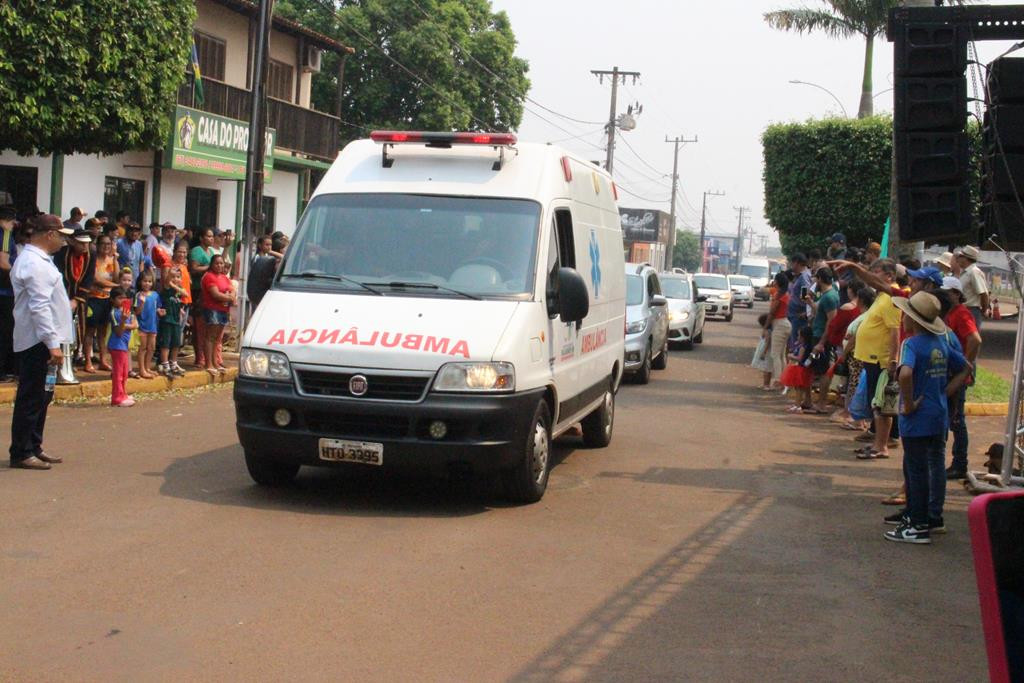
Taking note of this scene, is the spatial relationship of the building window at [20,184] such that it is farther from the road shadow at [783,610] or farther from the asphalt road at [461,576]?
the road shadow at [783,610]

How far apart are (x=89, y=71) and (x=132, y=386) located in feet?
16.3

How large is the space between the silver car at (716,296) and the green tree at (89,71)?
25032mm

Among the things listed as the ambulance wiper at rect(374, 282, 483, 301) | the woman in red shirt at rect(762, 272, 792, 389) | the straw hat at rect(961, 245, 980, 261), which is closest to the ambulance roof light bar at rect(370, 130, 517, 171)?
the ambulance wiper at rect(374, 282, 483, 301)

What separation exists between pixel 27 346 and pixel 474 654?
510 cm

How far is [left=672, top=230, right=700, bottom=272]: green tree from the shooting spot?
15775 cm

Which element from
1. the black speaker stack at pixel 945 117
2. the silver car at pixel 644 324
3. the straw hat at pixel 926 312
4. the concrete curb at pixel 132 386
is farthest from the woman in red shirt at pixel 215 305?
the straw hat at pixel 926 312

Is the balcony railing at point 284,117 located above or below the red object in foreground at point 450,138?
above

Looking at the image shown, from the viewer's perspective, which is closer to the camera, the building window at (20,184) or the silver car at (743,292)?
the building window at (20,184)

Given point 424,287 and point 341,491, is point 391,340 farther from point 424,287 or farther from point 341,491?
point 341,491

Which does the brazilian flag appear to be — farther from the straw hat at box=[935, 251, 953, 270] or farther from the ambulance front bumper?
the ambulance front bumper

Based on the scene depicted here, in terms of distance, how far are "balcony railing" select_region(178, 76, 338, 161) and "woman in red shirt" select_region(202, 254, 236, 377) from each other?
33.1 ft

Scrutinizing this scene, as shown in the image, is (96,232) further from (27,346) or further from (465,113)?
(465,113)

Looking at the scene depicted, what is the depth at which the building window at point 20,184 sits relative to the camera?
834 inches

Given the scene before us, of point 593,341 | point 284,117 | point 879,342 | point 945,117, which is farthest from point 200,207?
point 945,117
